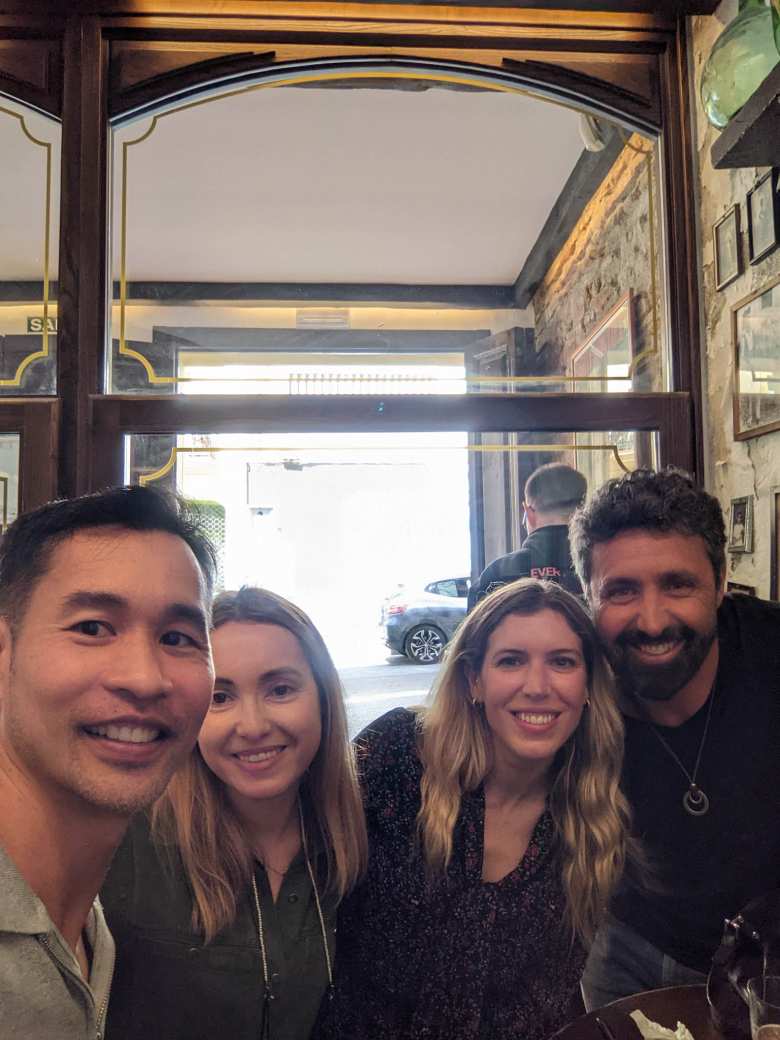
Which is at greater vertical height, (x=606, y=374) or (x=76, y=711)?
(x=606, y=374)

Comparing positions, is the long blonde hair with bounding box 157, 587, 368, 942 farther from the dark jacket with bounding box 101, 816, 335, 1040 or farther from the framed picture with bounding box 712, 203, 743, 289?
Answer: the framed picture with bounding box 712, 203, 743, 289

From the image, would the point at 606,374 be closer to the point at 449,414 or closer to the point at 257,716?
the point at 449,414

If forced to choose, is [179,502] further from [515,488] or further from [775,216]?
[775,216]

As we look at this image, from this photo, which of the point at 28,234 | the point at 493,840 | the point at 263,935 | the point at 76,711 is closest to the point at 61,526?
the point at 76,711

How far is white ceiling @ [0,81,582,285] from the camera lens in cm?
220

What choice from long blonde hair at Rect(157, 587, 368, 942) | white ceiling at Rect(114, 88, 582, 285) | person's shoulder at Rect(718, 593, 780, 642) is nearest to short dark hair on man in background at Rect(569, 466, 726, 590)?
person's shoulder at Rect(718, 593, 780, 642)

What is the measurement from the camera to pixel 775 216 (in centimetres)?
176

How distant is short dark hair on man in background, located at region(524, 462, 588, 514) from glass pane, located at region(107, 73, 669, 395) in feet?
0.78

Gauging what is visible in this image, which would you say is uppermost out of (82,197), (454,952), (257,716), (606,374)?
(82,197)

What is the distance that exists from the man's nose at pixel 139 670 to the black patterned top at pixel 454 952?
2.44ft

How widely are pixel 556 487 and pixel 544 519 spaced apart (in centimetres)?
9

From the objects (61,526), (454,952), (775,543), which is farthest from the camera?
(775,543)

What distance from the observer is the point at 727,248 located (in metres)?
2.00

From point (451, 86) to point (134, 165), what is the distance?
0.91m
